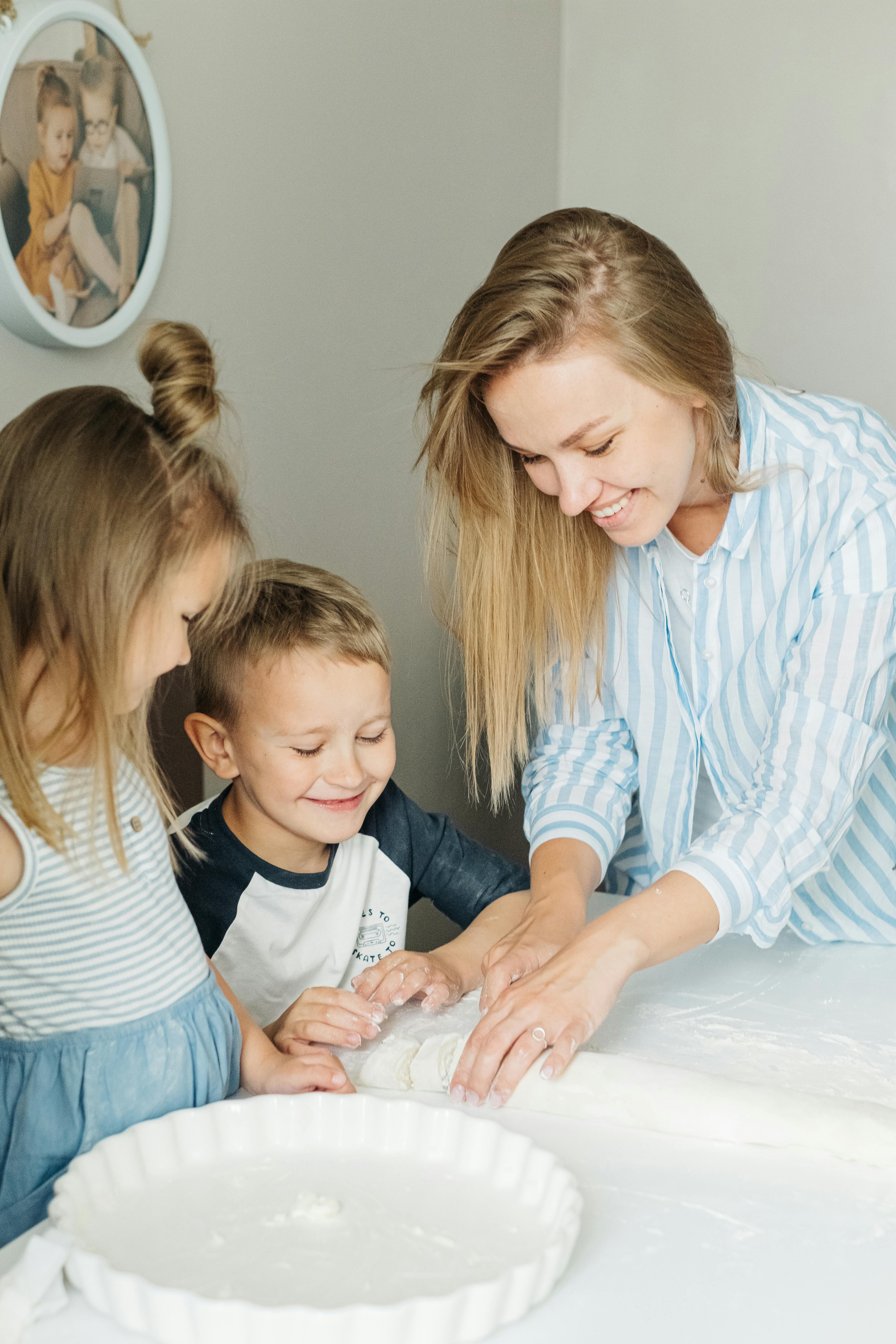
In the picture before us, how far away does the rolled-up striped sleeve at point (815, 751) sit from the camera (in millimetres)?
1170

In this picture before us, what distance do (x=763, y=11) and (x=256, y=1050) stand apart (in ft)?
8.37

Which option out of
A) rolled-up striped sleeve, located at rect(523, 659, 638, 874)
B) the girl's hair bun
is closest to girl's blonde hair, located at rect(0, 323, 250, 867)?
the girl's hair bun

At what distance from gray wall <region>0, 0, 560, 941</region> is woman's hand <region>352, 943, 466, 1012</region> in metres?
0.70

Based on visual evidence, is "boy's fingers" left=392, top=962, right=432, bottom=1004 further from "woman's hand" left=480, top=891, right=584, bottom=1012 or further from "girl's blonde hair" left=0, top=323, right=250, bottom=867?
"girl's blonde hair" left=0, top=323, right=250, bottom=867

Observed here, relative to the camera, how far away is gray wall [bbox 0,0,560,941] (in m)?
1.59

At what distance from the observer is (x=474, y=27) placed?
239 cm

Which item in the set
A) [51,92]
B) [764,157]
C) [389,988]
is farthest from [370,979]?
[764,157]


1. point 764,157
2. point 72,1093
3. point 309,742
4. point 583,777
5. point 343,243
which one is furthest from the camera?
point 764,157

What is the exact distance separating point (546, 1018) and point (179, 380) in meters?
0.59

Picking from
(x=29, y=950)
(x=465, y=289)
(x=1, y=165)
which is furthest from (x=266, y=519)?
(x=29, y=950)

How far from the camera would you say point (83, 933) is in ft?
2.85

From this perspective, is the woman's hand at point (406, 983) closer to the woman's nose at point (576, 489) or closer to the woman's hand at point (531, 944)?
the woman's hand at point (531, 944)

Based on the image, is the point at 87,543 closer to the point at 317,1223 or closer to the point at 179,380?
the point at 179,380

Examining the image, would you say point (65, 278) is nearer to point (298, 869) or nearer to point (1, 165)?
point (1, 165)
